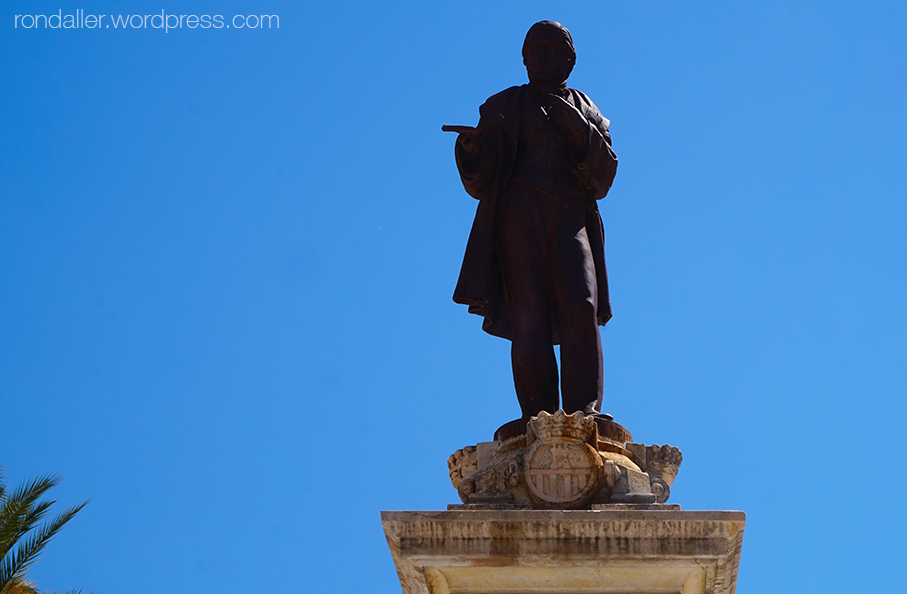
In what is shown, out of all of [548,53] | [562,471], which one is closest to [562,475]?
[562,471]

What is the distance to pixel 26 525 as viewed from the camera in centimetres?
1483

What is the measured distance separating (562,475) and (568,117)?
8.32ft

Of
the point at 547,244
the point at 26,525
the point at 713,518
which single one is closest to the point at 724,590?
the point at 713,518

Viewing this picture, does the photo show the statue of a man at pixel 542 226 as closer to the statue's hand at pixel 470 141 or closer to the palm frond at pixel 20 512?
the statue's hand at pixel 470 141

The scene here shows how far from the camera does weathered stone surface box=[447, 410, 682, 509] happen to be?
714cm

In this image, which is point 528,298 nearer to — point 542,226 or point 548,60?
point 542,226

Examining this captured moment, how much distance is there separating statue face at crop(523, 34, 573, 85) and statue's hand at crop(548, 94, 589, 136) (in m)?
0.27

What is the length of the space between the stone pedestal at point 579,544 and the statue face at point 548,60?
3202mm

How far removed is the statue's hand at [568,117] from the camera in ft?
27.8

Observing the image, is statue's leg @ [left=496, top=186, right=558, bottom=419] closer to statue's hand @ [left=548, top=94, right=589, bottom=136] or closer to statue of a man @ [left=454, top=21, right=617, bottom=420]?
statue of a man @ [left=454, top=21, right=617, bottom=420]

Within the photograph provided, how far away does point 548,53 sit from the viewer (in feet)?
28.8

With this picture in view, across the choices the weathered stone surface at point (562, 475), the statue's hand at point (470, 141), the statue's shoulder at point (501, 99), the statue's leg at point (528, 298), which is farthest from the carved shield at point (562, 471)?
the statue's shoulder at point (501, 99)

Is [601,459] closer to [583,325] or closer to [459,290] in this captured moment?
[583,325]

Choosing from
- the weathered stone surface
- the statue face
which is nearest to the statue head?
the statue face
